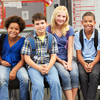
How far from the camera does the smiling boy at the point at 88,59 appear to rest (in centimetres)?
181

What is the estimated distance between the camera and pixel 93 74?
5.97ft

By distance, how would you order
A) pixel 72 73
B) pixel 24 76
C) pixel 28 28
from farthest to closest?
pixel 28 28
pixel 72 73
pixel 24 76

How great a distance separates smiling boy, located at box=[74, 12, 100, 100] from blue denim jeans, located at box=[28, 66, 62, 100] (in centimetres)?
32

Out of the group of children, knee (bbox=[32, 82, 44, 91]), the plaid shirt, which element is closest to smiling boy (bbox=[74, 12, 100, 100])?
the group of children

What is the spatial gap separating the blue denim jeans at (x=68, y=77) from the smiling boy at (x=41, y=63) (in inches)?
2.9

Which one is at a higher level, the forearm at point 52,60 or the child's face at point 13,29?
the child's face at point 13,29

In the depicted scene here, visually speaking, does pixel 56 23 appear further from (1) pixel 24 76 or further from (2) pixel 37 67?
(1) pixel 24 76

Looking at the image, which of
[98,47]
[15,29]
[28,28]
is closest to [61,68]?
[98,47]

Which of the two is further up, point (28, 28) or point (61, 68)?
point (28, 28)

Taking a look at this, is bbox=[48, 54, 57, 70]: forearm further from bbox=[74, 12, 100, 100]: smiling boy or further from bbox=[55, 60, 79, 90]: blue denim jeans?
bbox=[74, 12, 100, 100]: smiling boy

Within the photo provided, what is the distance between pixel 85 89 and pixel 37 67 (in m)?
0.58

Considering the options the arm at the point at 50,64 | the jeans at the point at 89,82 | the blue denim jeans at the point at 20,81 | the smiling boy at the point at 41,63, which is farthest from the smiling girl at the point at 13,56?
the jeans at the point at 89,82

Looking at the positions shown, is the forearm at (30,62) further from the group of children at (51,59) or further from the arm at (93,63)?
the arm at (93,63)

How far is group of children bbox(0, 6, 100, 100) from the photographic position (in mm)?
1715
